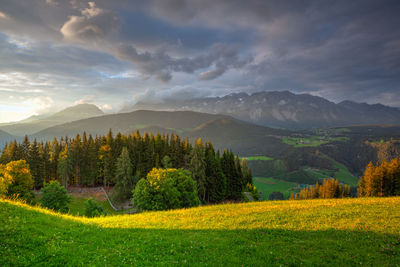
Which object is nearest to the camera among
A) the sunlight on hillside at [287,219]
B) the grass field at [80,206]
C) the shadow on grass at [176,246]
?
the shadow on grass at [176,246]

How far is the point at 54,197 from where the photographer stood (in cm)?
4609

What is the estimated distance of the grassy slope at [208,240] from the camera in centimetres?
1073

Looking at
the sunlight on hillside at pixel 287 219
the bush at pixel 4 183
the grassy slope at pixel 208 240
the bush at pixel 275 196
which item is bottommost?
the bush at pixel 275 196

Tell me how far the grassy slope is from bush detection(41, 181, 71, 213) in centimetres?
3768

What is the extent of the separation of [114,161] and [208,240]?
70601 mm

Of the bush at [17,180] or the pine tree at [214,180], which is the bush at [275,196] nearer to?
the pine tree at [214,180]

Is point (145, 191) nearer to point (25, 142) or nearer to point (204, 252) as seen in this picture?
point (204, 252)

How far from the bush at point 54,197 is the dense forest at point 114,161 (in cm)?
1984

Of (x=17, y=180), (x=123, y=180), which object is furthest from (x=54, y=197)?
(x=123, y=180)

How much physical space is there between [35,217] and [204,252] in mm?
12888

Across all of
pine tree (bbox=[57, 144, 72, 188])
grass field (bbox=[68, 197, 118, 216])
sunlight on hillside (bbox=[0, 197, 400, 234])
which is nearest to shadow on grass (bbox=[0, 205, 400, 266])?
sunlight on hillside (bbox=[0, 197, 400, 234])

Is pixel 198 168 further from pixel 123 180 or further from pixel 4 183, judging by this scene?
pixel 4 183

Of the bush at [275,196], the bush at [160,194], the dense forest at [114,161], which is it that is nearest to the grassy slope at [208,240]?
the bush at [160,194]

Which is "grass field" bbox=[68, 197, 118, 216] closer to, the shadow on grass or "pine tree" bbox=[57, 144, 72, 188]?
"pine tree" bbox=[57, 144, 72, 188]
